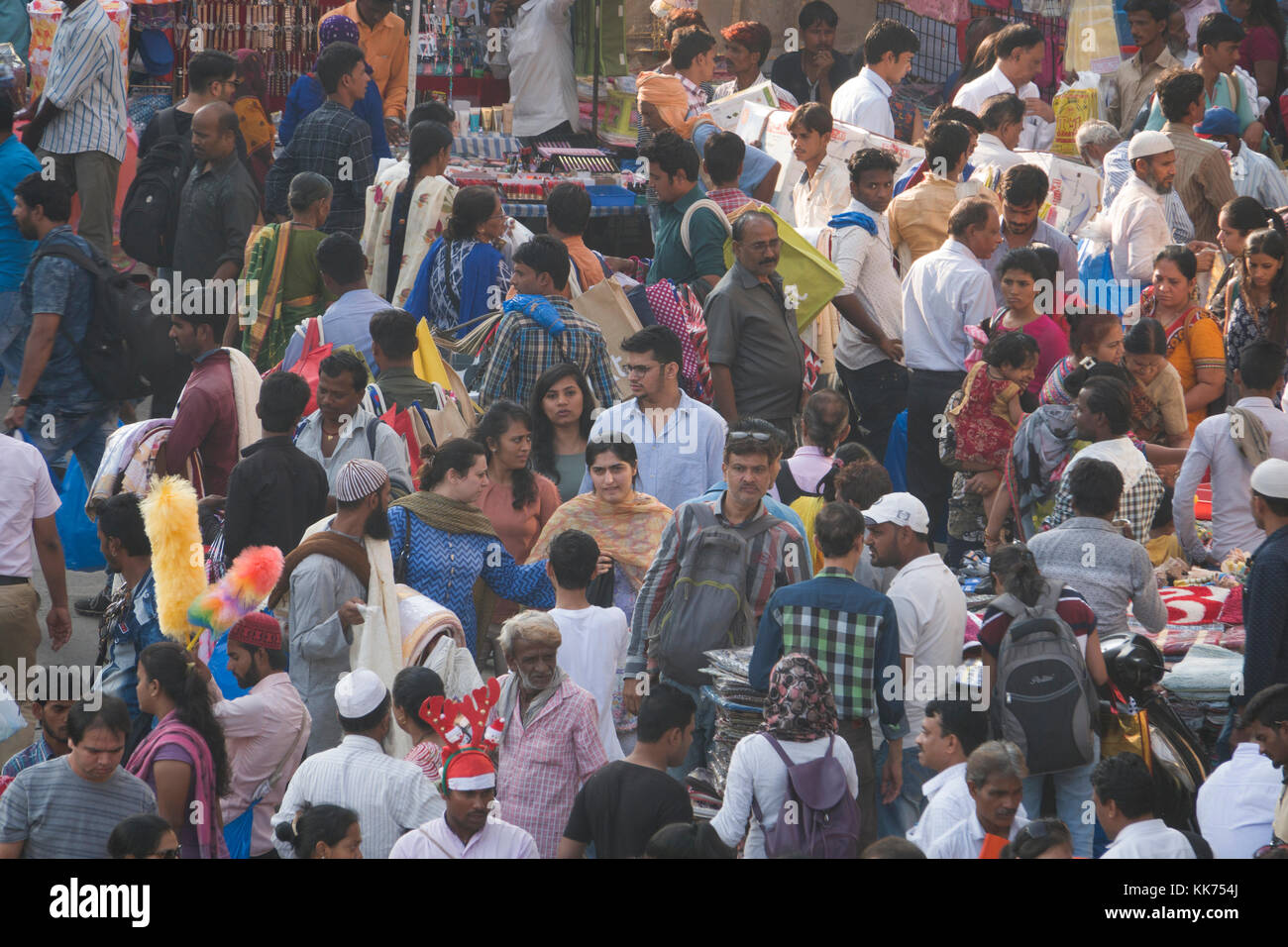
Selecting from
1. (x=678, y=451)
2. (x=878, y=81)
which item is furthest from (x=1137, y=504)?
(x=878, y=81)

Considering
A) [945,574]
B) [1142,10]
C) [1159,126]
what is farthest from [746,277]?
[1142,10]

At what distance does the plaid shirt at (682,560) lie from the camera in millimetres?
6496

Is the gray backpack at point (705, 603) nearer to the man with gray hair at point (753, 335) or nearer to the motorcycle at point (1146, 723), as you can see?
the motorcycle at point (1146, 723)

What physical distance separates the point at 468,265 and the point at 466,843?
445cm

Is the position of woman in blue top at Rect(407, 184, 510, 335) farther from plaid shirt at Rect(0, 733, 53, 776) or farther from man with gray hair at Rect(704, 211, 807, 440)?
plaid shirt at Rect(0, 733, 53, 776)

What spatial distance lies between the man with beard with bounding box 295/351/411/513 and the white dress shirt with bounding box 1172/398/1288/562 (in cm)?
338

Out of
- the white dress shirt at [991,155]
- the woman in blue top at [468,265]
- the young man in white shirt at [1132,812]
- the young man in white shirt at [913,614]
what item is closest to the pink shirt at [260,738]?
the young man in white shirt at [913,614]

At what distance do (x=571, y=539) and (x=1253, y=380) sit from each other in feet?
11.5

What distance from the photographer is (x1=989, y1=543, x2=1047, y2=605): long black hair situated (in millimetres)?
6172

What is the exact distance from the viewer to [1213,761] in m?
6.93

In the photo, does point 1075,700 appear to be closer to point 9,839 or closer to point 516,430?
point 516,430

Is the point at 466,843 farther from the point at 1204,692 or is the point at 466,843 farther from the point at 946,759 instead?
the point at 1204,692

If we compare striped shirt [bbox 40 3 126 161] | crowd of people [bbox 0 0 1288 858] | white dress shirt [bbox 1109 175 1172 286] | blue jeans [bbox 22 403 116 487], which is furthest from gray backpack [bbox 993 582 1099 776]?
striped shirt [bbox 40 3 126 161]

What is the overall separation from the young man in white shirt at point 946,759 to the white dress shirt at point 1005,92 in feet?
22.4
